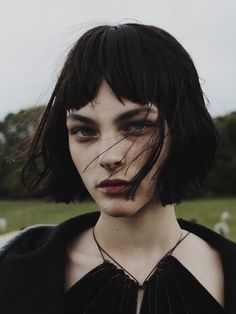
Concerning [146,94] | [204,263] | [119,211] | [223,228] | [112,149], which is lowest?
[223,228]

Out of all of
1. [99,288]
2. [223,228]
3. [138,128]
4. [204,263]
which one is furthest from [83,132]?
[223,228]

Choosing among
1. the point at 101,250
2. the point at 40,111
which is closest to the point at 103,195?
the point at 101,250

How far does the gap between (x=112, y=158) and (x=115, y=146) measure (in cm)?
5

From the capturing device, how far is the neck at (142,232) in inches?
102

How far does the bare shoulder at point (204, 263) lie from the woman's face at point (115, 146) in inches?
12.4

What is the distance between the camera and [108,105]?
2.37m

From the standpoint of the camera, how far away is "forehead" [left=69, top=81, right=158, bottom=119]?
2.37m

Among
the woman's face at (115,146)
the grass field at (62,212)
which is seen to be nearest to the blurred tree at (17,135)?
the woman's face at (115,146)

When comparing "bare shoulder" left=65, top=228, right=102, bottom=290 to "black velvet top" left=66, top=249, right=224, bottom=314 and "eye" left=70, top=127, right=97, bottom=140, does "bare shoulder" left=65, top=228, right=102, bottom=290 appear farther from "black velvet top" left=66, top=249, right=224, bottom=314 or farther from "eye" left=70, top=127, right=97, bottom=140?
"eye" left=70, top=127, right=97, bottom=140

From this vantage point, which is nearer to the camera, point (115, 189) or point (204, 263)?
point (115, 189)

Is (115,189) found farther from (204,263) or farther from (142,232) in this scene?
(204,263)

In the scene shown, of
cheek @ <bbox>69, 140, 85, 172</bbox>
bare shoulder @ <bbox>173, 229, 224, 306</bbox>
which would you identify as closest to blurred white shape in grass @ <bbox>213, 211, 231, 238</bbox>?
bare shoulder @ <bbox>173, 229, 224, 306</bbox>

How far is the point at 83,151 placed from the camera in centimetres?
249

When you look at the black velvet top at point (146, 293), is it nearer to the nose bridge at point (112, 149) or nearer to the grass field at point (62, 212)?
the nose bridge at point (112, 149)
